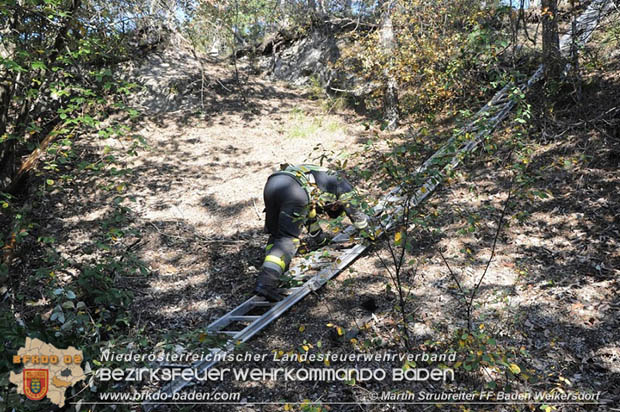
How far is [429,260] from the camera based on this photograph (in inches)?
189

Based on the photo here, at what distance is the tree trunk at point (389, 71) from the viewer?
8.89m

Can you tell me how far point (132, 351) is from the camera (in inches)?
104

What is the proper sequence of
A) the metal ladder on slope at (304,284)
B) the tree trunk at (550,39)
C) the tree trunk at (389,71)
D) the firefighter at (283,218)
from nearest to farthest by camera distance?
the metal ladder on slope at (304,284) < the firefighter at (283,218) < the tree trunk at (550,39) < the tree trunk at (389,71)

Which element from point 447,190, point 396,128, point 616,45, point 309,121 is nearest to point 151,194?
point 309,121

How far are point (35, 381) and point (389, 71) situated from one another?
28.5 feet

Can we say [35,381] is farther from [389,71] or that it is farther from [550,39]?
[389,71]

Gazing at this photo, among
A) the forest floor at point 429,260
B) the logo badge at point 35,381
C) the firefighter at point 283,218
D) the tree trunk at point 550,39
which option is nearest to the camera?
the logo badge at point 35,381

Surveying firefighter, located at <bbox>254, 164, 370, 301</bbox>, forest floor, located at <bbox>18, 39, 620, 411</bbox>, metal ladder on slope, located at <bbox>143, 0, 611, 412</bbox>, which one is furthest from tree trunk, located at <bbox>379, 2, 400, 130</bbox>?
firefighter, located at <bbox>254, 164, 370, 301</bbox>

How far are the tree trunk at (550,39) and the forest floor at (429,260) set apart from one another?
3.10 ft

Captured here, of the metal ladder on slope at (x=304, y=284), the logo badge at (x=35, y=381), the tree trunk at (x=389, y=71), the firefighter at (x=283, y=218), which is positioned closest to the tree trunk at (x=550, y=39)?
the metal ladder on slope at (x=304, y=284)

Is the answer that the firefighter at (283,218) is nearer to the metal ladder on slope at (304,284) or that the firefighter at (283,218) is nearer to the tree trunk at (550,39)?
the metal ladder on slope at (304,284)

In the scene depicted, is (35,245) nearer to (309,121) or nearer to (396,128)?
(309,121)

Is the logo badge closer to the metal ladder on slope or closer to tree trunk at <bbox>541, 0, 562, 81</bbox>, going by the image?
the metal ladder on slope

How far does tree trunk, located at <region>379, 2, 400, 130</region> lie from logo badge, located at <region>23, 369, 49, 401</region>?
813 cm
